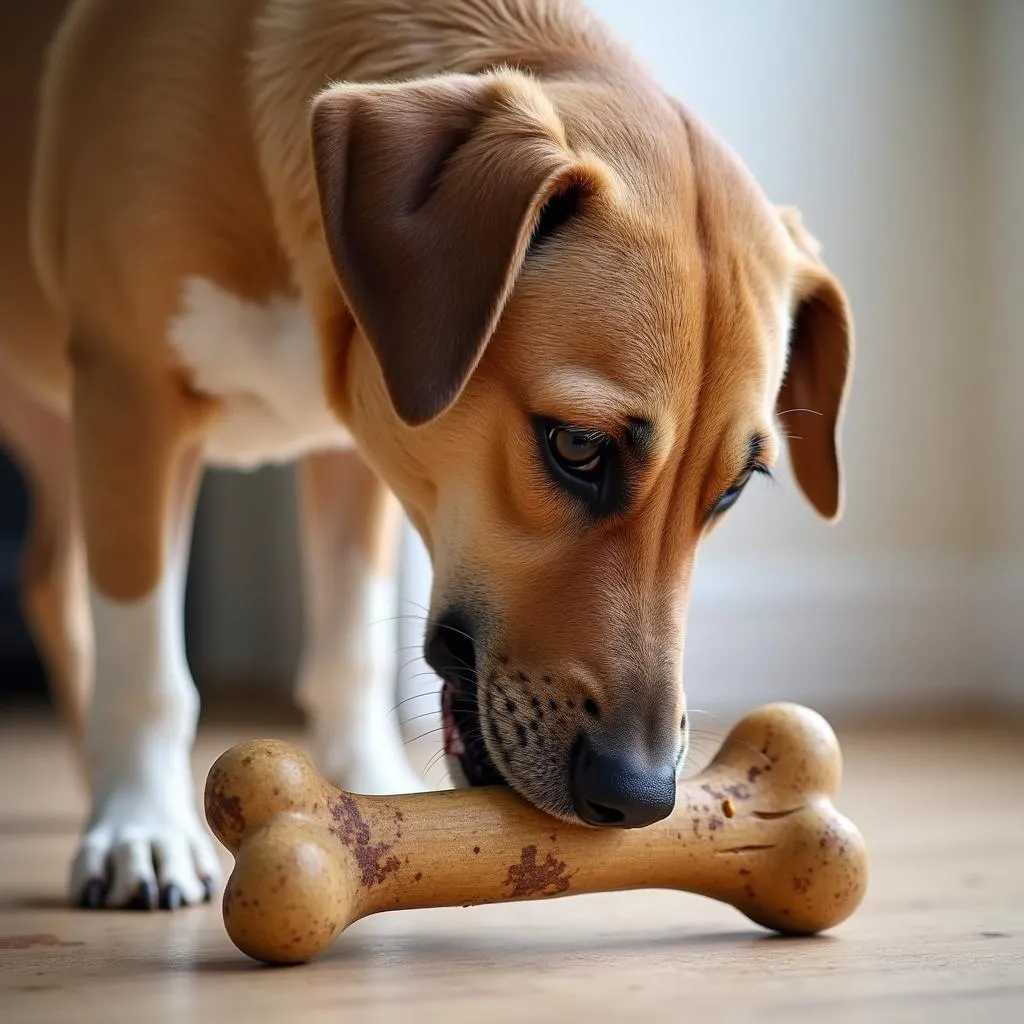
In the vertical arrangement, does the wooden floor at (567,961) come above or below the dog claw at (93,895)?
above

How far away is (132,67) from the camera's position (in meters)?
2.04

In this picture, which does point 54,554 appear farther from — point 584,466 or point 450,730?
point 584,466

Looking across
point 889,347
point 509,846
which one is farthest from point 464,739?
point 889,347

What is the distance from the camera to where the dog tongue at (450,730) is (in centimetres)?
167

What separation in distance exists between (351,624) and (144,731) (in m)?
0.59

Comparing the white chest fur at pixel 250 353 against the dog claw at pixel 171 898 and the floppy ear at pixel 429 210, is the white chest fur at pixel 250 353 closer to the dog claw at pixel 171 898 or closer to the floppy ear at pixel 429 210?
the floppy ear at pixel 429 210

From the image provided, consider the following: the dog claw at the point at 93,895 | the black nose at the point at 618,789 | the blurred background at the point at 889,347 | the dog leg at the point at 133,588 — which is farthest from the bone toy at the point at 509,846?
the blurred background at the point at 889,347

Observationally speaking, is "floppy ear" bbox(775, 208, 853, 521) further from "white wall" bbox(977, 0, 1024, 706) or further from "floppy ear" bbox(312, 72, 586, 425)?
"white wall" bbox(977, 0, 1024, 706)

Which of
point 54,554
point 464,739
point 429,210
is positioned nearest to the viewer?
point 429,210

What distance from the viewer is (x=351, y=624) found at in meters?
2.56

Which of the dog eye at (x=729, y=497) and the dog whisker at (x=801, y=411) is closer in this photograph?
the dog eye at (x=729, y=497)

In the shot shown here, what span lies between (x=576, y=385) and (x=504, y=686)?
318 millimetres

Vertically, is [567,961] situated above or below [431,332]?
below

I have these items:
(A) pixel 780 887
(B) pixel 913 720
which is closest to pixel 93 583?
(A) pixel 780 887
